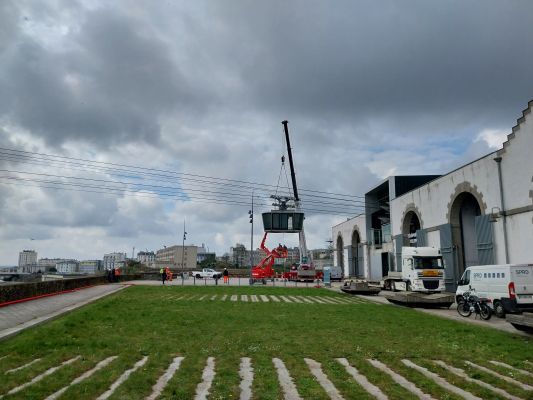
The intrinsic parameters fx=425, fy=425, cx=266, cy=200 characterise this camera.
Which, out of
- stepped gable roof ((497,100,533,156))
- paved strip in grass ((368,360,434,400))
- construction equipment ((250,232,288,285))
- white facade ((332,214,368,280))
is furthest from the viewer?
white facade ((332,214,368,280))

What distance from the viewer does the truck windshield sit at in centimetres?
2636

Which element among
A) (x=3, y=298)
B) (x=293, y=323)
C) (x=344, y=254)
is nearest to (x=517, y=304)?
(x=293, y=323)

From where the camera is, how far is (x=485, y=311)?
17562mm

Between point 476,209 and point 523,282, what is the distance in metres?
15.9

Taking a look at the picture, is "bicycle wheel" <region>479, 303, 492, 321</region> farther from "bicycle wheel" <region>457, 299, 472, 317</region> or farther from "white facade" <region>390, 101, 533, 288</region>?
"white facade" <region>390, 101, 533, 288</region>

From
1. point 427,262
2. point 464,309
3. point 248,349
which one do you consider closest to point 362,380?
point 248,349

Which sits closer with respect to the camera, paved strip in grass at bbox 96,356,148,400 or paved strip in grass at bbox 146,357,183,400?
paved strip in grass at bbox 96,356,148,400

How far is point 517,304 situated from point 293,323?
343 inches

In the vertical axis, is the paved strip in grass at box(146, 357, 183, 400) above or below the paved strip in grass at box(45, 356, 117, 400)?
below

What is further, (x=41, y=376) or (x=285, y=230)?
(x=285, y=230)

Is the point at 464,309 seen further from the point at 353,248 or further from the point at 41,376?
the point at 353,248

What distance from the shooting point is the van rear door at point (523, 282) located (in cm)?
1623

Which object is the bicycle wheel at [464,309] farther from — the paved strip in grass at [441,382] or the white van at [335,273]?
the white van at [335,273]

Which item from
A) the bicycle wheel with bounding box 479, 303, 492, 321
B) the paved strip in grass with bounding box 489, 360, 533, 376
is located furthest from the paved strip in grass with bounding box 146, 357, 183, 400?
the bicycle wheel with bounding box 479, 303, 492, 321
